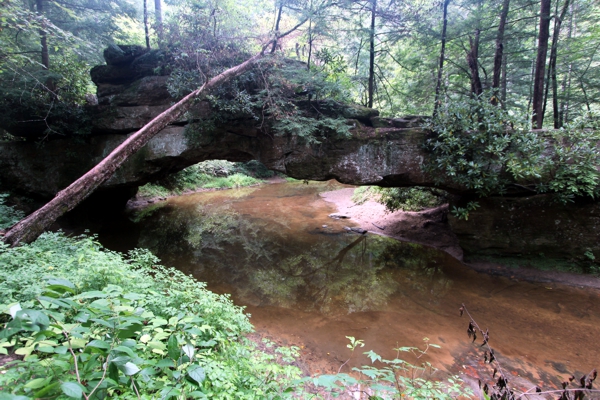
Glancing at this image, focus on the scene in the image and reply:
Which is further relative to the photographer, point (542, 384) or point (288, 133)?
point (288, 133)

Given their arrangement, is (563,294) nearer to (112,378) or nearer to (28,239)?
(112,378)

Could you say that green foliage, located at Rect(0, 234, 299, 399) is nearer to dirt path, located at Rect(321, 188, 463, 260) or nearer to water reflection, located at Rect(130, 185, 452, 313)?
water reflection, located at Rect(130, 185, 452, 313)

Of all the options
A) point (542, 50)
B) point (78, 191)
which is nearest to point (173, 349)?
point (78, 191)

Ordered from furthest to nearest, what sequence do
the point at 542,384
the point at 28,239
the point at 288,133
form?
the point at 288,133 < the point at 28,239 < the point at 542,384

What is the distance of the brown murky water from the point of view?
4.20 meters

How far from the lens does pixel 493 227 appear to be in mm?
7496

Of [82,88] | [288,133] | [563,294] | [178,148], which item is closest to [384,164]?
[288,133]

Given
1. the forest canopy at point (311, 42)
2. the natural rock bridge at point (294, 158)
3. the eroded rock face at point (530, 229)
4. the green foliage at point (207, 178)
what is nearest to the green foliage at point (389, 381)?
the eroded rock face at point (530, 229)

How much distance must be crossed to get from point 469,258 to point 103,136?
12.4 meters

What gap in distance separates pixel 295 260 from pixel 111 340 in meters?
6.81

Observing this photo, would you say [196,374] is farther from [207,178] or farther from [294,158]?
[207,178]

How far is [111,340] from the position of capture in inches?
53.2

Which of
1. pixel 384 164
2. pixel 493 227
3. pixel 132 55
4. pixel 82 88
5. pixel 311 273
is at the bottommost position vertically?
pixel 311 273

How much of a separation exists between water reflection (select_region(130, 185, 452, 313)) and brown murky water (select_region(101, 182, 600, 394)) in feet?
0.11
